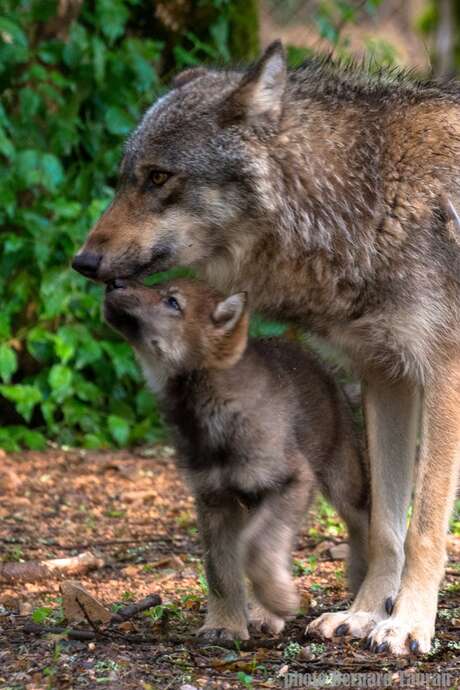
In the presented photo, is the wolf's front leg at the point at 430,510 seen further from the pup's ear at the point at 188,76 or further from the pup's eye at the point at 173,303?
the pup's ear at the point at 188,76

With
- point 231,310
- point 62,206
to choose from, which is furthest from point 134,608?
point 62,206

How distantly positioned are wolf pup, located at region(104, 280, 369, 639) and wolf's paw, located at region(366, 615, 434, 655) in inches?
→ 12.9

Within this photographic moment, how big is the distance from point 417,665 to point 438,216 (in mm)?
1708

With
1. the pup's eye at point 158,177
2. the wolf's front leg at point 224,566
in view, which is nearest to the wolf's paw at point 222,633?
the wolf's front leg at point 224,566

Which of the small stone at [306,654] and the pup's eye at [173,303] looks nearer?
the small stone at [306,654]

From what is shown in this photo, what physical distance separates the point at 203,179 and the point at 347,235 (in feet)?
2.00

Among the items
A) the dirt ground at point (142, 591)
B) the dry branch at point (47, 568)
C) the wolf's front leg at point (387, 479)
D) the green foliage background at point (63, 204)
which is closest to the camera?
the dirt ground at point (142, 591)

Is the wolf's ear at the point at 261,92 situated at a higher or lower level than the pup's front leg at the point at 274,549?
higher

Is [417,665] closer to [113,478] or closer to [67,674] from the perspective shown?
[67,674]

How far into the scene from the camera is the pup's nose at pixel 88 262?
462cm

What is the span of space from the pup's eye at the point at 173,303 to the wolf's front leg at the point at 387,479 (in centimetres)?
93

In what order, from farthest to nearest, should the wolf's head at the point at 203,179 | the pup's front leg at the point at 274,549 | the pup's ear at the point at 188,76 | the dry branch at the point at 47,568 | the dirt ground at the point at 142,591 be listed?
the dry branch at the point at 47,568 → the pup's ear at the point at 188,76 → the wolf's head at the point at 203,179 → the pup's front leg at the point at 274,549 → the dirt ground at the point at 142,591

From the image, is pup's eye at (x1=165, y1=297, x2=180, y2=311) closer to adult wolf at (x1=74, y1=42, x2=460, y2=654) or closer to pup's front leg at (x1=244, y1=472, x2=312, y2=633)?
adult wolf at (x1=74, y1=42, x2=460, y2=654)

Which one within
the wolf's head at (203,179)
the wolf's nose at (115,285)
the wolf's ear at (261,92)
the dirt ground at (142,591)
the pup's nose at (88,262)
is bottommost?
Result: the dirt ground at (142,591)
